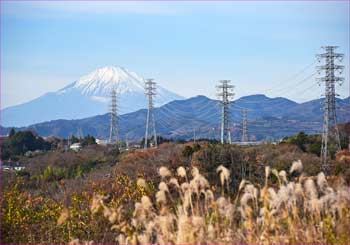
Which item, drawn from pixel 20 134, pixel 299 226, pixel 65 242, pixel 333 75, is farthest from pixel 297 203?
pixel 20 134

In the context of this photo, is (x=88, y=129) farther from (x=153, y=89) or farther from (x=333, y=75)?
(x=333, y=75)

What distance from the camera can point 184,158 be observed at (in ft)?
78.7

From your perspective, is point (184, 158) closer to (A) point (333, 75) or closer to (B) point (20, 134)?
(A) point (333, 75)

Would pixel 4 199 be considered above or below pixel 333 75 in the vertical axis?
below

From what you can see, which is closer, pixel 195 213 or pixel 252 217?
pixel 252 217

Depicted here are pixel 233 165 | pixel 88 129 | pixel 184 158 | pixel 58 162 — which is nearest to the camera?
pixel 233 165

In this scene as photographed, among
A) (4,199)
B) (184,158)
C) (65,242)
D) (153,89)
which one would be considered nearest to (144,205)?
(65,242)

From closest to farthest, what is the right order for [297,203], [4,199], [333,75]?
[297,203]
[4,199]
[333,75]

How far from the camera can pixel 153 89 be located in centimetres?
5025

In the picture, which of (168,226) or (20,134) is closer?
(168,226)

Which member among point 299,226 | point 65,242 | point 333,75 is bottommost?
point 65,242

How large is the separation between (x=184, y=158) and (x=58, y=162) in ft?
48.5

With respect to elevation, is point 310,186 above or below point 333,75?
below

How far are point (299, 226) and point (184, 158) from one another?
Answer: 17749mm
